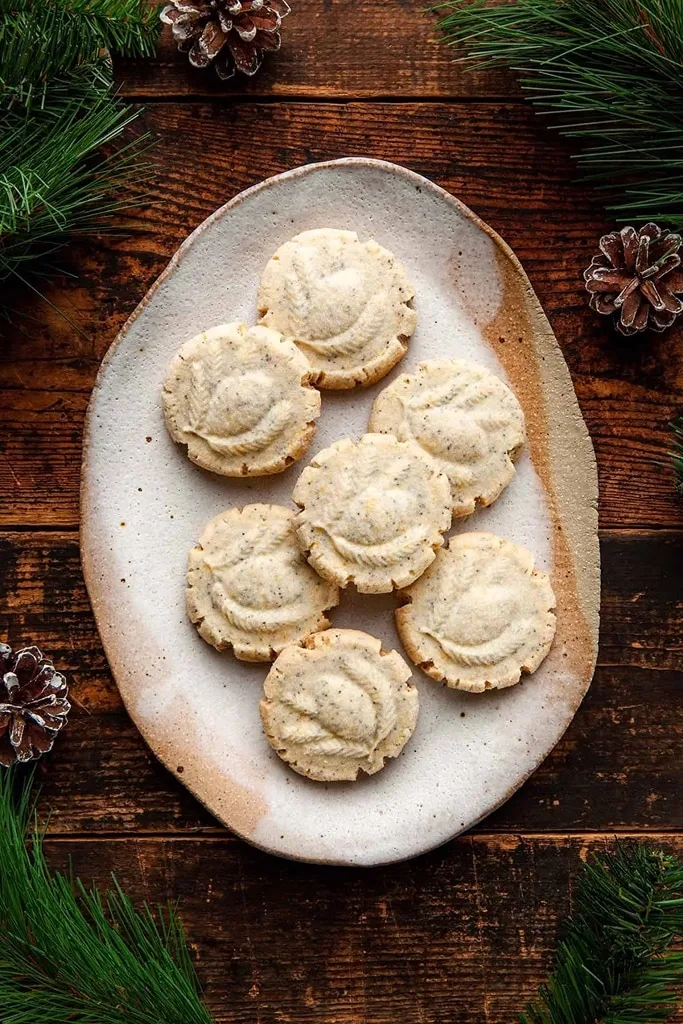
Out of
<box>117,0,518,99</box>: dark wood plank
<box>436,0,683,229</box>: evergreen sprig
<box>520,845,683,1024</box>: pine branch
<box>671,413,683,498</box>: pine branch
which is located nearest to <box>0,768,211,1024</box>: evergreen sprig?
<box>520,845,683,1024</box>: pine branch

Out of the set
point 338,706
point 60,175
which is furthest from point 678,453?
point 60,175

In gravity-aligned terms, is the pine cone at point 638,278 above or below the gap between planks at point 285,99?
below

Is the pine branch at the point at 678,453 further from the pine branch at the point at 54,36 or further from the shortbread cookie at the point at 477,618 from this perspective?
the pine branch at the point at 54,36

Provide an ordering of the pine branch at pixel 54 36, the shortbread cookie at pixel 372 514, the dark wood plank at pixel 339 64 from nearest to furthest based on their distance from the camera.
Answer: the pine branch at pixel 54 36, the shortbread cookie at pixel 372 514, the dark wood plank at pixel 339 64

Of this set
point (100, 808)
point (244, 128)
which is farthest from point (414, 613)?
point (244, 128)

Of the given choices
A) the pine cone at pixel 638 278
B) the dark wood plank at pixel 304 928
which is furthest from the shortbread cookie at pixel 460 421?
the dark wood plank at pixel 304 928

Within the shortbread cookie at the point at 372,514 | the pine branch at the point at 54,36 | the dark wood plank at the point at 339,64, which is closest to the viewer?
the pine branch at the point at 54,36

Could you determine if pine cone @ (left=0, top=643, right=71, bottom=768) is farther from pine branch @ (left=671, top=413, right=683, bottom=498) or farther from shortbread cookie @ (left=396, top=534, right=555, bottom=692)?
pine branch @ (left=671, top=413, right=683, bottom=498)

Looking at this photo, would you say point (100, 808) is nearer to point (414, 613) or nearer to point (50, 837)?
point (50, 837)
